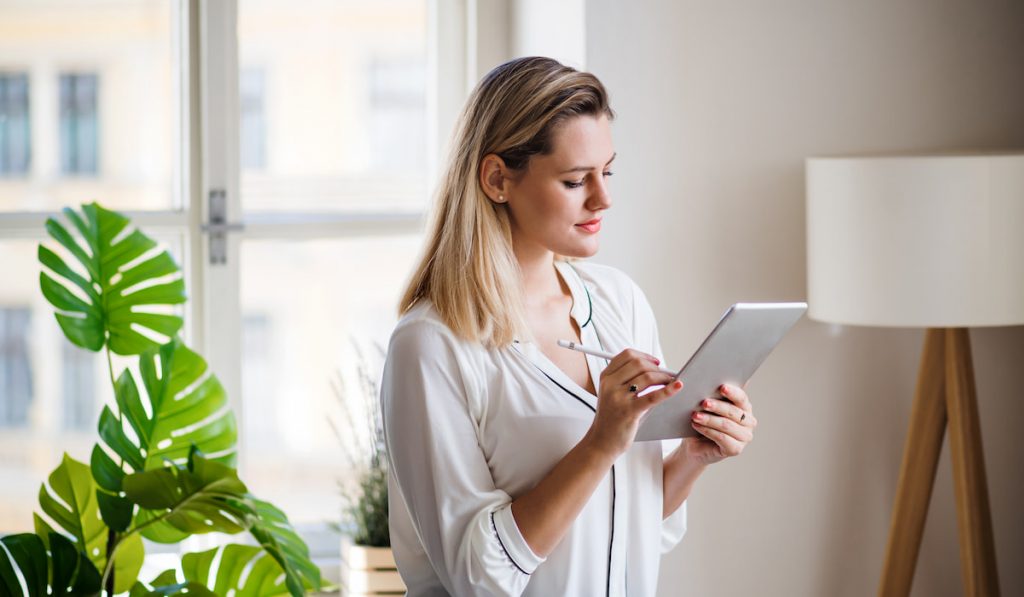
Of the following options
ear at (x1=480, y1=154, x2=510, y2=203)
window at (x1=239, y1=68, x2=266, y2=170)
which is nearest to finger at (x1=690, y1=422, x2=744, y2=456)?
ear at (x1=480, y1=154, x2=510, y2=203)

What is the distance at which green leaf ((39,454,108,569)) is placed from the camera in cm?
246

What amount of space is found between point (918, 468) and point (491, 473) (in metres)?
1.27

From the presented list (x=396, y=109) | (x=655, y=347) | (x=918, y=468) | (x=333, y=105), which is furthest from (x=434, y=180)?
(x=918, y=468)

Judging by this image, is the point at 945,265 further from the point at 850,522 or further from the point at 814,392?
the point at 850,522

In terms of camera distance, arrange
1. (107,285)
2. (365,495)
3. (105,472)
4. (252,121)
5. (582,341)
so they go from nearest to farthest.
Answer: (582,341) → (105,472) → (107,285) → (365,495) → (252,121)

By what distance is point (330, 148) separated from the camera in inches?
130

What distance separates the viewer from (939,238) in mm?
2211

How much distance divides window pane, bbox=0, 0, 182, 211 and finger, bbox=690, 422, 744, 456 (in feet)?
6.85

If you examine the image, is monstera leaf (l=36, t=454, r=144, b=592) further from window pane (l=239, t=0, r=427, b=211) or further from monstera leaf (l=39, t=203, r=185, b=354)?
window pane (l=239, t=0, r=427, b=211)

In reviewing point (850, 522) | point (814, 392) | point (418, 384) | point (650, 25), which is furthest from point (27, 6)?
point (850, 522)

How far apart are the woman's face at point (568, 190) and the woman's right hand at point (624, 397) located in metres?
0.23

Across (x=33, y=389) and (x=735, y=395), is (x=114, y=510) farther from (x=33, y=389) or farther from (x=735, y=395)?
(x=735, y=395)

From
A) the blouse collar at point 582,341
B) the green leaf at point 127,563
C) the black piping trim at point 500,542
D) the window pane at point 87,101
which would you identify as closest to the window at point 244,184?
the window pane at point 87,101

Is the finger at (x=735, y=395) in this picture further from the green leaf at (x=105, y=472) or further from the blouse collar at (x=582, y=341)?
the green leaf at (x=105, y=472)
